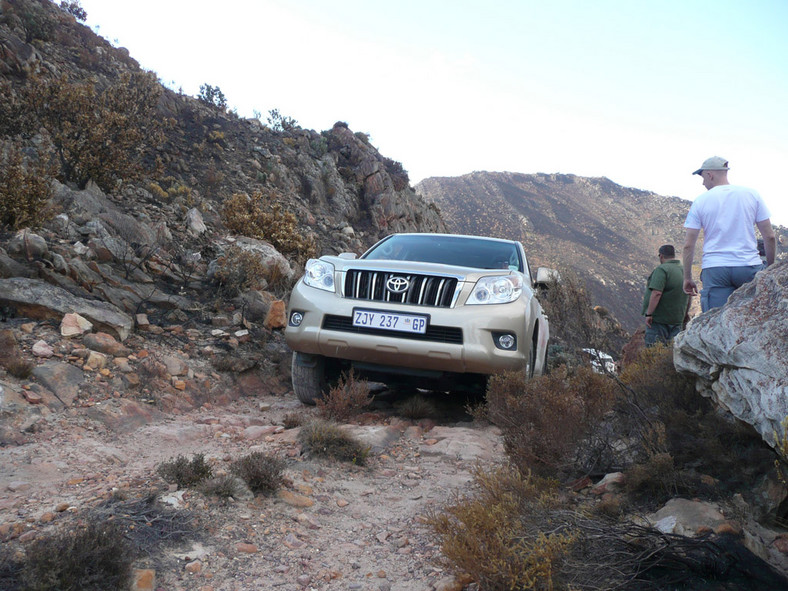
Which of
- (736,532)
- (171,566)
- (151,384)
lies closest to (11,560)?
(171,566)

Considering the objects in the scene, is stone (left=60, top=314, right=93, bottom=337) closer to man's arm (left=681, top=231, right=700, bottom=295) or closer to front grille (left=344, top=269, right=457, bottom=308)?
front grille (left=344, top=269, right=457, bottom=308)

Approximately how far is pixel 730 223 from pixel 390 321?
283cm

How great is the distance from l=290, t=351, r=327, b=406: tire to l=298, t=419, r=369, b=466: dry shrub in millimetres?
1116

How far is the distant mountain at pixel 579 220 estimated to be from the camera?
42.9m

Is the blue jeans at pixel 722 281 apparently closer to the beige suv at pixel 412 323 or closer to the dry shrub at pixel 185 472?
the beige suv at pixel 412 323

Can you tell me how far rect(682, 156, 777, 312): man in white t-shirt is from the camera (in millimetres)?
4418

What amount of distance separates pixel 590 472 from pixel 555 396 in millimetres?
453

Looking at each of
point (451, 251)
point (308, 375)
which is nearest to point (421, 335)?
point (308, 375)

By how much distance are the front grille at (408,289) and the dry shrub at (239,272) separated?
9.75 ft

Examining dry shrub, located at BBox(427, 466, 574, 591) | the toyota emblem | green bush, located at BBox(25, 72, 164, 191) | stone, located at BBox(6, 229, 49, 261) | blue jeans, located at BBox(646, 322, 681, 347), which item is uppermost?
green bush, located at BBox(25, 72, 164, 191)

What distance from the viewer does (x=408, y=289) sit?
4.59 m

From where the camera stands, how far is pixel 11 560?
194 cm

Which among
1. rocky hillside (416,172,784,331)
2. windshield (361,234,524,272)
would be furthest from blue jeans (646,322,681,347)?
rocky hillside (416,172,784,331)

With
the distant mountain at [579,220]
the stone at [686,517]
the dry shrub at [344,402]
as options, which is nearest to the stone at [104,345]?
the dry shrub at [344,402]
